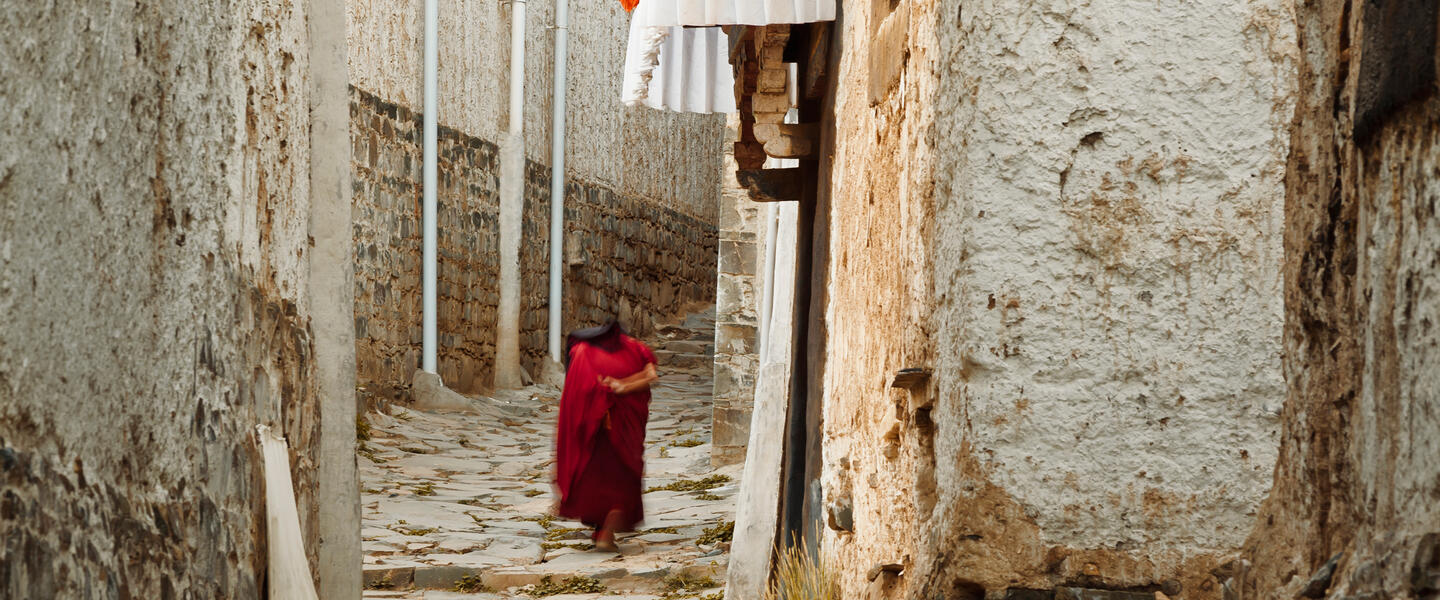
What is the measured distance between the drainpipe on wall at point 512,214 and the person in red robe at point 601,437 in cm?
611

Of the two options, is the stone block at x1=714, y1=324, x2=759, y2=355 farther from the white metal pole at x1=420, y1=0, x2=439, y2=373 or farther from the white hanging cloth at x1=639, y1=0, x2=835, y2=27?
the white hanging cloth at x1=639, y1=0, x2=835, y2=27

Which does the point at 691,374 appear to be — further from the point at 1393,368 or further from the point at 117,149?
the point at 1393,368

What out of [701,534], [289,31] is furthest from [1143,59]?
[701,534]

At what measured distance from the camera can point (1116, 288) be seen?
2213 millimetres

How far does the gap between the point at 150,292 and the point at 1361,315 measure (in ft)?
6.23

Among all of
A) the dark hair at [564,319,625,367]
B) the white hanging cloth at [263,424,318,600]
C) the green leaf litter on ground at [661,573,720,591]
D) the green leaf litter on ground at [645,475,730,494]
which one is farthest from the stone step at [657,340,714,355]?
the white hanging cloth at [263,424,318,600]

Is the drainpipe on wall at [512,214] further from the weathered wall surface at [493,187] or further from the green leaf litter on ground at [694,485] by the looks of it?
the green leaf litter on ground at [694,485]

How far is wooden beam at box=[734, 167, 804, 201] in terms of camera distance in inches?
234

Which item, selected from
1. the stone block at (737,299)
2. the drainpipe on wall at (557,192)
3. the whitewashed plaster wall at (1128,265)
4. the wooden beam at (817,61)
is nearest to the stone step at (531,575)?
the wooden beam at (817,61)

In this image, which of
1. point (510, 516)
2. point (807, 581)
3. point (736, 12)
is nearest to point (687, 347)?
point (510, 516)

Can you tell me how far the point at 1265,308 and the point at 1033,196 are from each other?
41 cm

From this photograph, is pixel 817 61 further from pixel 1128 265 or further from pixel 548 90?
pixel 548 90

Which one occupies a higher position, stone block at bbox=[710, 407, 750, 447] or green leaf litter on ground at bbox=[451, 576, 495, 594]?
stone block at bbox=[710, 407, 750, 447]

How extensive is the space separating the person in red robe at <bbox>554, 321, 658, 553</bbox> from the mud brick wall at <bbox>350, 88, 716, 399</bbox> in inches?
138
